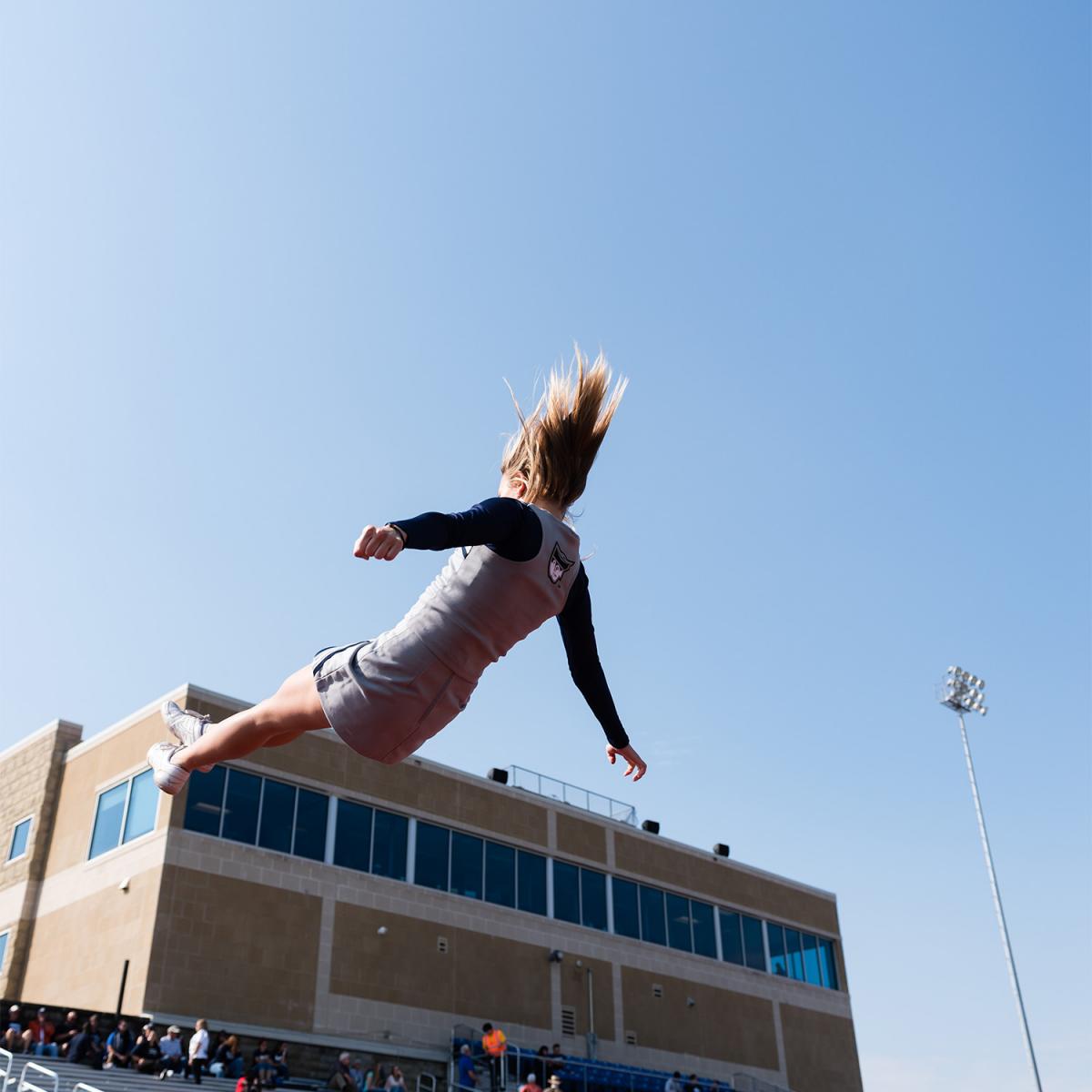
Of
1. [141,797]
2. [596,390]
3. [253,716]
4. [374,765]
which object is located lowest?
[253,716]

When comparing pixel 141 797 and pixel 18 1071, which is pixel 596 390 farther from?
pixel 141 797

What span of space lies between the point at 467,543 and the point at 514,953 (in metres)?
28.4

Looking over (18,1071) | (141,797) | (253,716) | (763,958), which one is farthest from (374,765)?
(253,716)

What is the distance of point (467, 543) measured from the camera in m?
Answer: 3.69

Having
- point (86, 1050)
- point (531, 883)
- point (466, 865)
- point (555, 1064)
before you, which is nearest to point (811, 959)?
point (531, 883)

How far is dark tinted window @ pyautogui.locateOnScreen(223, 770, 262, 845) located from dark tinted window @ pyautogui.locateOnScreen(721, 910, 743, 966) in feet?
54.0

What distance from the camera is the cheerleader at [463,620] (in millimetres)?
3896

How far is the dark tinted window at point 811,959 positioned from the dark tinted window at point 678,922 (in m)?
6.09

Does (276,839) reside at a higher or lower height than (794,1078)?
higher

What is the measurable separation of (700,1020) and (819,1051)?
6.16m

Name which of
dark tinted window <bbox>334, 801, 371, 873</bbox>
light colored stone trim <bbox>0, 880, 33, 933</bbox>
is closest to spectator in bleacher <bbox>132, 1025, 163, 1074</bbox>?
dark tinted window <bbox>334, 801, 371, 873</bbox>

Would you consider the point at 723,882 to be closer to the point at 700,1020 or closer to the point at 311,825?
the point at 700,1020

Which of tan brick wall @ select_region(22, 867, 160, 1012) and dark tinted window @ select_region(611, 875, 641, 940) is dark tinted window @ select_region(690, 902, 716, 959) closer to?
dark tinted window @ select_region(611, 875, 641, 940)

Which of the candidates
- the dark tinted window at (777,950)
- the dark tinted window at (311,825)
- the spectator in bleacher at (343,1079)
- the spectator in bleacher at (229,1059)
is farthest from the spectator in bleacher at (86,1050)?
the dark tinted window at (777,950)
